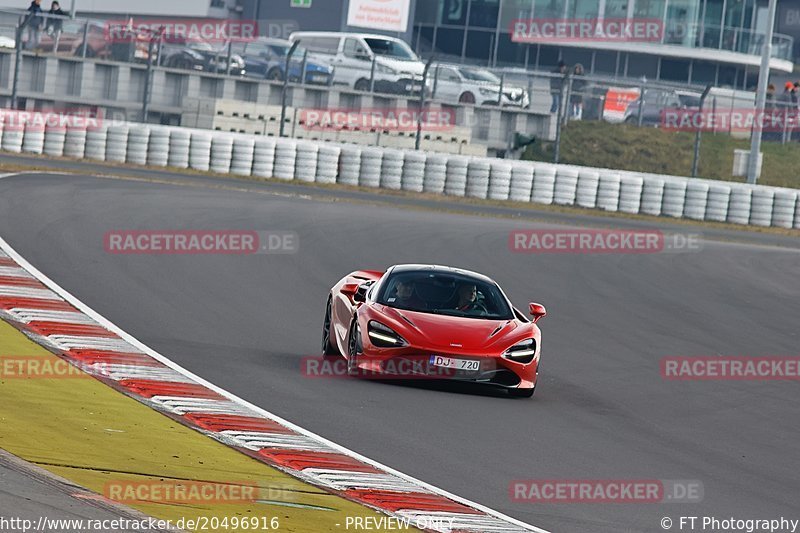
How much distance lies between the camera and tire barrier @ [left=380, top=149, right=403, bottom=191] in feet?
105

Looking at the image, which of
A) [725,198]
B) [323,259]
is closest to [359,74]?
[725,198]

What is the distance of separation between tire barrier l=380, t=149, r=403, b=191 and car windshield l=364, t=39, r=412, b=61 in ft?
34.1

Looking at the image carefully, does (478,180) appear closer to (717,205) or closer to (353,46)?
(717,205)

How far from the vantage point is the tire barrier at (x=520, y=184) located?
32.3m

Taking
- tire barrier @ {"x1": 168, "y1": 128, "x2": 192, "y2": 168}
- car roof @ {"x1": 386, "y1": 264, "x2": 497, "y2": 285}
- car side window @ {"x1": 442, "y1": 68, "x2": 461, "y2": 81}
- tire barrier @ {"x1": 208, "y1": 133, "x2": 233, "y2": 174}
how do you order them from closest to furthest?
car roof @ {"x1": 386, "y1": 264, "x2": 497, "y2": 285}, tire barrier @ {"x1": 168, "y1": 128, "x2": 192, "y2": 168}, tire barrier @ {"x1": 208, "y1": 133, "x2": 233, "y2": 174}, car side window @ {"x1": 442, "y1": 68, "x2": 461, "y2": 81}

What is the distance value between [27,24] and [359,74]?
29.2 feet

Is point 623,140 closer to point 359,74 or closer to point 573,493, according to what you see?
point 359,74

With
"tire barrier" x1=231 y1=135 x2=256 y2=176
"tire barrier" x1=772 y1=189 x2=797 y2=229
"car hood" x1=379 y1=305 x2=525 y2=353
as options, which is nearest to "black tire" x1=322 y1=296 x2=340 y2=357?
"car hood" x1=379 y1=305 x2=525 y2=353

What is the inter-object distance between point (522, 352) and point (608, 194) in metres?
20.2

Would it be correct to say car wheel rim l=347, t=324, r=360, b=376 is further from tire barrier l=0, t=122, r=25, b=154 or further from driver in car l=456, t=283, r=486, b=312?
tire barrier l=0, t=122, r=25, b=154

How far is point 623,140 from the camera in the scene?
40781 mm

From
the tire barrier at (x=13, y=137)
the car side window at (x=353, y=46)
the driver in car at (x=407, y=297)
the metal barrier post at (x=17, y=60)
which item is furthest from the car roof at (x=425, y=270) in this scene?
the car side window at (x=353, y=46)

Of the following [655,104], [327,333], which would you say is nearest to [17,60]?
[655,104]

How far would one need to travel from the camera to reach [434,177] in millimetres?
32000
